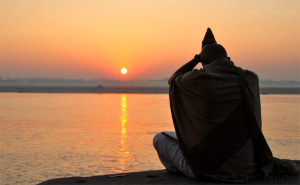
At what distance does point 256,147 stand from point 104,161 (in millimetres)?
3527

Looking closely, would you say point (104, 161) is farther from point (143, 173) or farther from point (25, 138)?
point (25, 138)

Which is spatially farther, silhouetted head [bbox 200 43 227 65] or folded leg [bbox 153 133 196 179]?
folded leg [bbox 153 133 196 179]

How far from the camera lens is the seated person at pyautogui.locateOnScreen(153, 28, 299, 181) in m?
3.65

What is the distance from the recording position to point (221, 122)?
12.0ft

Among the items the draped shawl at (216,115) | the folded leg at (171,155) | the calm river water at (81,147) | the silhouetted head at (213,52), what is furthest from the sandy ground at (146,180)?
the calm river water at (81,147)

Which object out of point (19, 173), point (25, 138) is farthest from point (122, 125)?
point (19, 173)

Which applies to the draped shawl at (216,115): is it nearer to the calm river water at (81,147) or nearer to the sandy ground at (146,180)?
the sandy ground at (146,180)

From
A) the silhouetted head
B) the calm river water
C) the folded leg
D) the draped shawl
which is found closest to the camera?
the draped shawl

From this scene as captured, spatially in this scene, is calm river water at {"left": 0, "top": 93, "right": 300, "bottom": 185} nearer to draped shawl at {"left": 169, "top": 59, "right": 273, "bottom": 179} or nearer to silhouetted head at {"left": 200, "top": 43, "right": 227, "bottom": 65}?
draped shawl at {"left": 169, "top": 59, "right": 273, "bottom": 179}

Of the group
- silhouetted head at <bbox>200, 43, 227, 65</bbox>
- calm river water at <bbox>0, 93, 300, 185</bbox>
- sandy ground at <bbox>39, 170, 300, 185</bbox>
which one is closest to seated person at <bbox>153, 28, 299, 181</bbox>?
silhouetted head at <bbox>200, 43, 227, 65</bbox>

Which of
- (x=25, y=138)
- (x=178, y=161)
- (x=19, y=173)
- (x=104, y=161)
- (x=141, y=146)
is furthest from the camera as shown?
(x=25, y=138)

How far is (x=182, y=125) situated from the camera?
3836mm

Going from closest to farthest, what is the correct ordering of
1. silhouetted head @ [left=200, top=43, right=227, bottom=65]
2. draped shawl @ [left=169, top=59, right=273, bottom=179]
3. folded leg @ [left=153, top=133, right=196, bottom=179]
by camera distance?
draped shawl @ [left=169, top=59, right=273, bottom=179], silhouetted head @ [left=200, top=43, right=227, bottom=65], folded leg @ [left=153, top=133, right=196, bottom=179]

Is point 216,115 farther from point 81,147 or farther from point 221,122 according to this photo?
point 81,147
